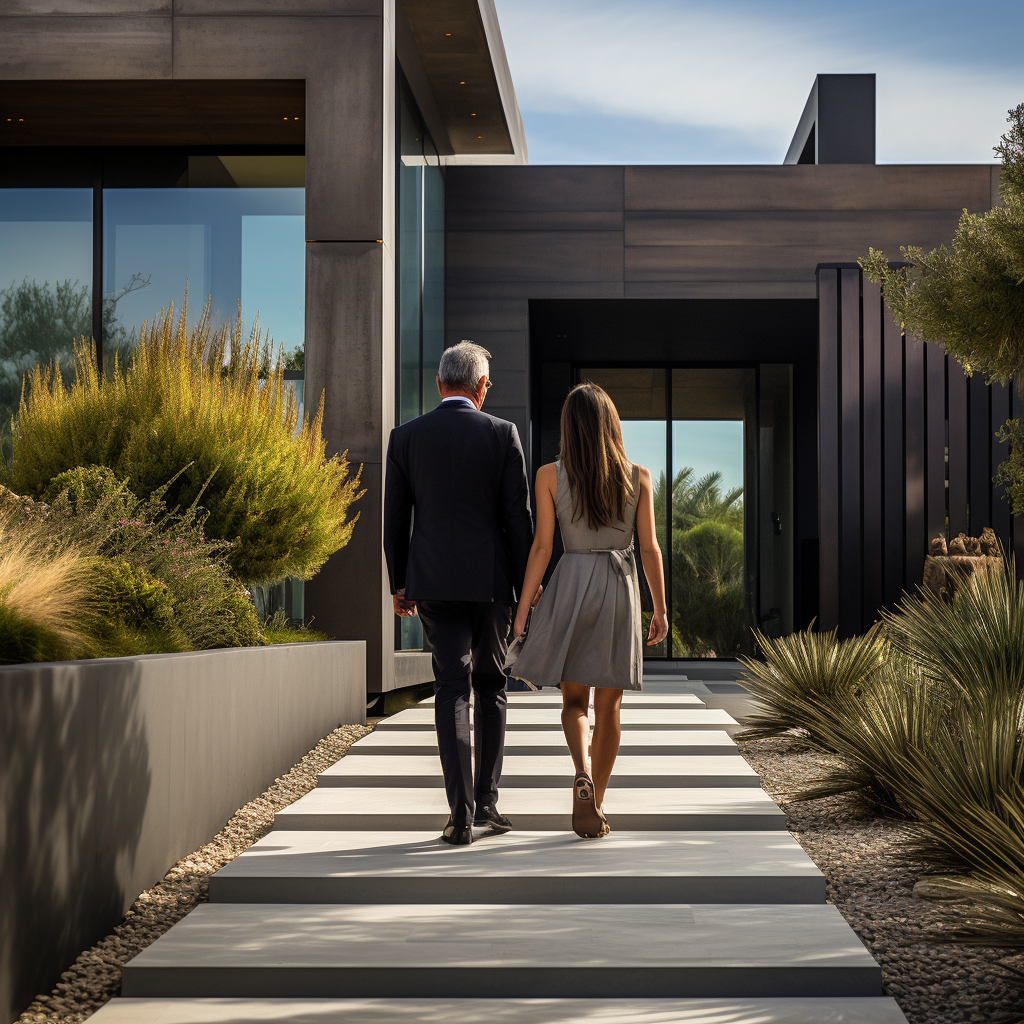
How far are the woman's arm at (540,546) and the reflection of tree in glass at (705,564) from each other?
989 cm

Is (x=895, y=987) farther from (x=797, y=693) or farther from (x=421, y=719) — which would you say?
(x=421, y=719)

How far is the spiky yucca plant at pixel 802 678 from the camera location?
5910mm

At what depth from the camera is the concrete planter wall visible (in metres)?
2.39

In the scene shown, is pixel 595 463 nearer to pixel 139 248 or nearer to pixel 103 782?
pixel 103 782

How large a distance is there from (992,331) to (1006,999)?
5.41 meters

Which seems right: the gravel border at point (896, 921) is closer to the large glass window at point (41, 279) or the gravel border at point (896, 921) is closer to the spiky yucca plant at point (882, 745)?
the spiky yucca plant at point (882, 745)

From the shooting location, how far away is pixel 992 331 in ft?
22.3

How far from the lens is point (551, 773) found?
464 centimetres

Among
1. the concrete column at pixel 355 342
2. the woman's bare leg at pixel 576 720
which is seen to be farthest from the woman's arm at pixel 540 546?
the concrete column at pixel 355 342

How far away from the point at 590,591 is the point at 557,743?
2372 mm

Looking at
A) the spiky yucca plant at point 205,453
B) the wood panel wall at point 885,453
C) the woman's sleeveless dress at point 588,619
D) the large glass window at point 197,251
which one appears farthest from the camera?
the wood panel wall at point 885,453

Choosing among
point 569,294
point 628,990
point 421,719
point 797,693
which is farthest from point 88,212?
point 628,990

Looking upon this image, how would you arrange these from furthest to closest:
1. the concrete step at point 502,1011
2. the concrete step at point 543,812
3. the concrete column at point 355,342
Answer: the concrete column at point 355,342
the concrete step at point 543,812
the concrete step at point 502,1011

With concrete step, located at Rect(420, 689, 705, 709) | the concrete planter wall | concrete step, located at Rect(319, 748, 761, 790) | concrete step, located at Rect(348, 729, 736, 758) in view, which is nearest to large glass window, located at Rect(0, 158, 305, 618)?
concrete step, located at Rect(420, 689, 705, 709)
